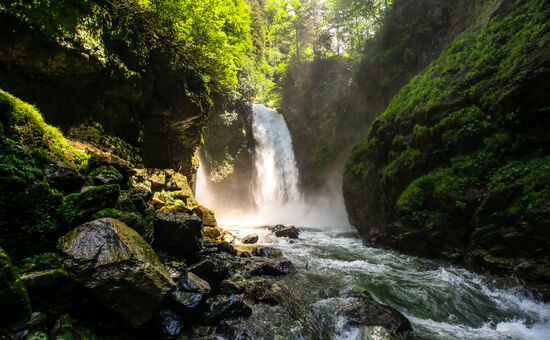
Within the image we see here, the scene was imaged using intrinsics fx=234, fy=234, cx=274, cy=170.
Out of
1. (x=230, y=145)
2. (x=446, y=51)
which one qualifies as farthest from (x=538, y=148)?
(x=230, y=145)

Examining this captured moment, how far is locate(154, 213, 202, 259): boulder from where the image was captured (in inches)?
216

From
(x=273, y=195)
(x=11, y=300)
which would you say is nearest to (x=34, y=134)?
(x=11, y=300)

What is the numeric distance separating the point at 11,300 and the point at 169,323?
6.56ft

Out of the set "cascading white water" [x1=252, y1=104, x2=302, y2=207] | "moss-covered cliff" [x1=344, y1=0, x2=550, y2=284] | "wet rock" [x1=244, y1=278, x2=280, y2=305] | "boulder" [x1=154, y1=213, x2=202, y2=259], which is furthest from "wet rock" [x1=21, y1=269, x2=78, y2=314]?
"cascading white water" [x1=252, y1=104, x2=302, y2=207]

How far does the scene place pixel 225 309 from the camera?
168 inches

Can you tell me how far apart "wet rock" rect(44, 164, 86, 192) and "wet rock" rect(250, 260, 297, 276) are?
458 cm

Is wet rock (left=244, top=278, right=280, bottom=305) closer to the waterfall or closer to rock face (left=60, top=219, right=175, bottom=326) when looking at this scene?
rock face (left=60, top=219, right=175, bottom=326)

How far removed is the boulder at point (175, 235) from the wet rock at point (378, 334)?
13.2ft

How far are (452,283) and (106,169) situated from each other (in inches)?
376

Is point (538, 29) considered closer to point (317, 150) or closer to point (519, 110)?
point (519, 110)

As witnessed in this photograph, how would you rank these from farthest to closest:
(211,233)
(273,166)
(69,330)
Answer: (273,166)
(211,233)
(69,330)

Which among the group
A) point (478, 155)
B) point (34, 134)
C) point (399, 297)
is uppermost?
point (34, 134)

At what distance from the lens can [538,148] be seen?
600 centimetres

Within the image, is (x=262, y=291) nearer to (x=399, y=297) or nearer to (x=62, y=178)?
(x=399, y=297)
